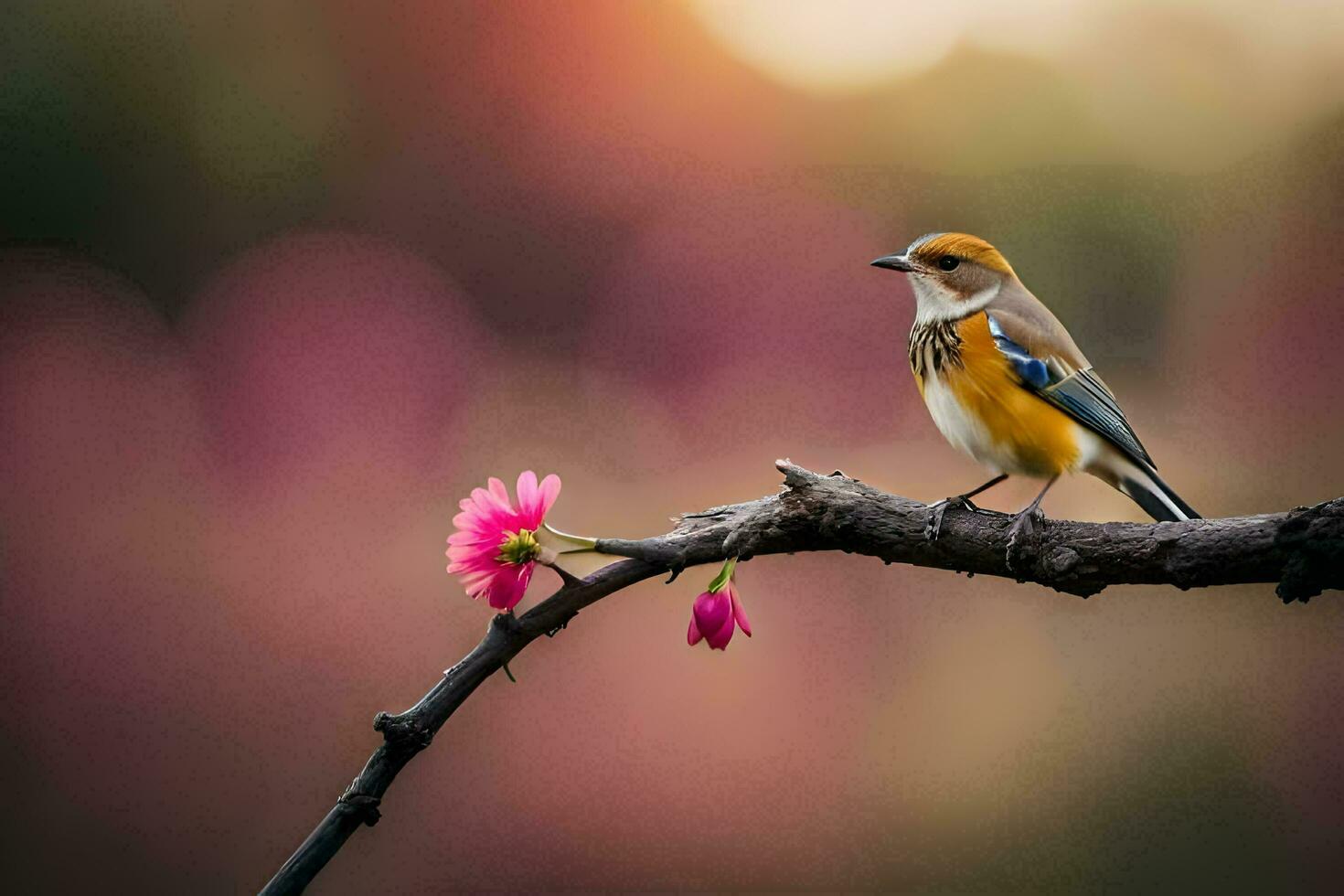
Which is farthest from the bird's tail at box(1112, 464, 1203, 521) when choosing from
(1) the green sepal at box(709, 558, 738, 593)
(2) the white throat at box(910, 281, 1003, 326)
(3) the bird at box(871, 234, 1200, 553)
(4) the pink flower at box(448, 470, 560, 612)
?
(4) the pink flower at box(448, 470, 560, 612)

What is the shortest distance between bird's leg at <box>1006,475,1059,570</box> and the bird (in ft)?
0.66

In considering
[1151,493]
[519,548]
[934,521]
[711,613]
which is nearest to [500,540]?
[519,548]

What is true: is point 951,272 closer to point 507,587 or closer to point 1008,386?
point 1008,386

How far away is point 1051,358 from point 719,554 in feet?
1.40

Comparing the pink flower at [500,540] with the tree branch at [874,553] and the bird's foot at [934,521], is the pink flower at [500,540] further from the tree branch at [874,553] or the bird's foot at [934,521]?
the bird's foot at [934,521]

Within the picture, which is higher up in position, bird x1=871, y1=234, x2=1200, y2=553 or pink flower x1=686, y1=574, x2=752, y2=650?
bird x1=871, y1=234, x2=1200, y2=553

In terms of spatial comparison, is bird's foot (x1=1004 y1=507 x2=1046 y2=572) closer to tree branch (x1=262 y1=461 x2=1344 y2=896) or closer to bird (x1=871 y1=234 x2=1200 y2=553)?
tree branch (x1=262 y1=461 x2=1344 y2=896)

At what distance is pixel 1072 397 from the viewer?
0.96 metres

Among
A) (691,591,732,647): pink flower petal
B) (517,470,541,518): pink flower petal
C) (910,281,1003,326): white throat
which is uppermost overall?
(910,281,1003,326): white throat

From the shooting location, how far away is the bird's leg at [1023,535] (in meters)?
0.68

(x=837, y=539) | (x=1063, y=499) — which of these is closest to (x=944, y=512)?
(x=837, y=539)

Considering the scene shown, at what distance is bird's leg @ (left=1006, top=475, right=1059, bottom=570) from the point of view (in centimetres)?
68

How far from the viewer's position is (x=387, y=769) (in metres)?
0.60

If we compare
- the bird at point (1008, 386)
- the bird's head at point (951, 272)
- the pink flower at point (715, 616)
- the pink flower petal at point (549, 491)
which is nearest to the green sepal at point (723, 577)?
the pink flower at point (715, 616)
